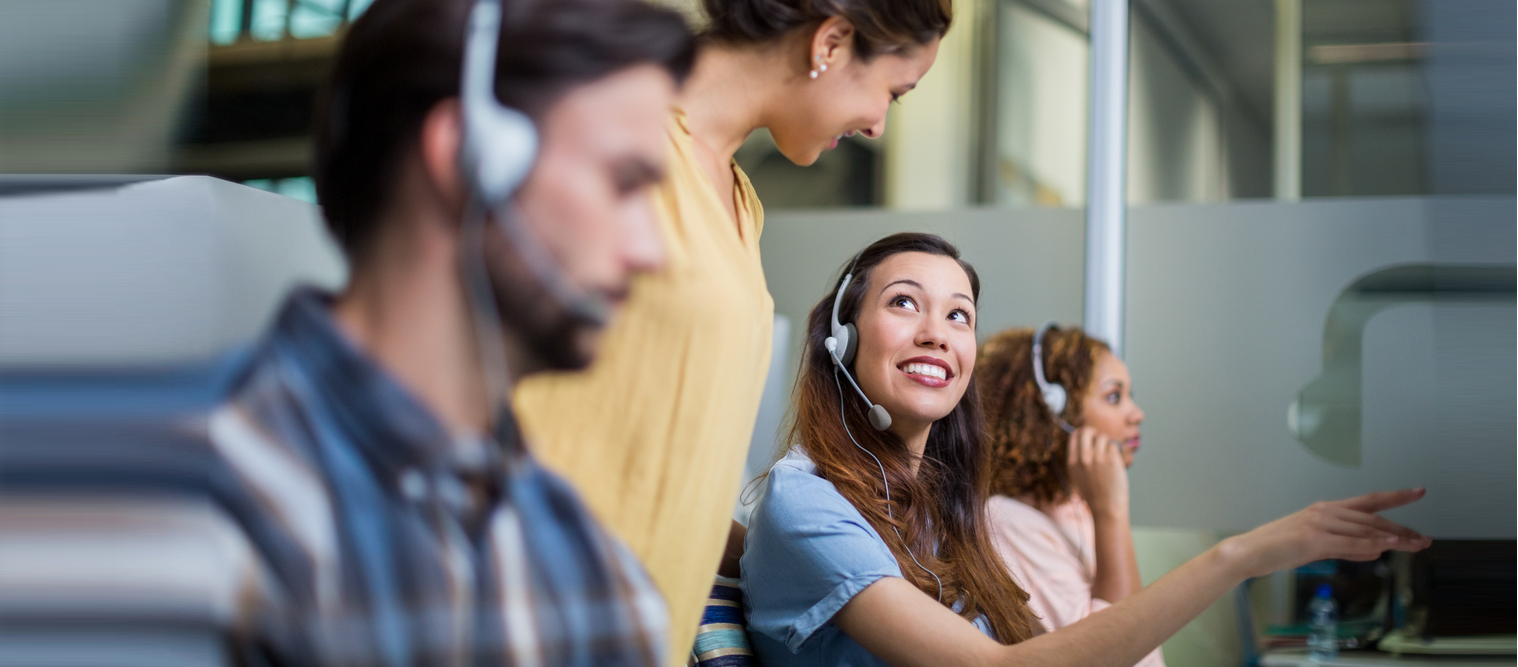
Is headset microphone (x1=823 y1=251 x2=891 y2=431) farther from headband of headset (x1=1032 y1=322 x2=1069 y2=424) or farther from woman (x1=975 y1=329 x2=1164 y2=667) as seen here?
headband of headset (x1=1032 y1=322 x2=1069 y2=424)

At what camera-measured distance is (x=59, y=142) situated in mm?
427

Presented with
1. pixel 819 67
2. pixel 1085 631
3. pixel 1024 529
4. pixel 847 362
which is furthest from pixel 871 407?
pixel 1024 529

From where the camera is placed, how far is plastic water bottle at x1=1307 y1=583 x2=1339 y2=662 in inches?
73.4

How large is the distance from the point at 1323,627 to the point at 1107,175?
941 millimetres

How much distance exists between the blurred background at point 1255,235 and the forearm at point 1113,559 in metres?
0.41

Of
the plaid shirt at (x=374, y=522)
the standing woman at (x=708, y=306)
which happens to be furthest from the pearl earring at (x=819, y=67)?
the plaid shirt at (x=374, y=522)

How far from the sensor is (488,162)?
0.45 meters

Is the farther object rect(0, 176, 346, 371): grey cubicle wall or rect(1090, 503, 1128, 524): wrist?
rect(1090, 503, 1128, 524): wrist

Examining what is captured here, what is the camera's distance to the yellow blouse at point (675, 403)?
495mm

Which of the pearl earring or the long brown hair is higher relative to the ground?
the pearl earring

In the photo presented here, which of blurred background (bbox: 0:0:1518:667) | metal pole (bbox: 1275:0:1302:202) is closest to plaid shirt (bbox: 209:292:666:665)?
blurred background (bbox: 0:0:1518:667)

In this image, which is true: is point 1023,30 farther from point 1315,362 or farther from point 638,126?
point 638,126

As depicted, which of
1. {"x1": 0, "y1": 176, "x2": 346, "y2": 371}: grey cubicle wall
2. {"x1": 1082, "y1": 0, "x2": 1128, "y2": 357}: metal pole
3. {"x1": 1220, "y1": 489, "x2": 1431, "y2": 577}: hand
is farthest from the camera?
Result: {"x1": 1082, "y1": 0, "x2": 1128, "y2": 357}: metal pole

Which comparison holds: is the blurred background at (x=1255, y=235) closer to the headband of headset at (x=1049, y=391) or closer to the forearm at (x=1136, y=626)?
the forearm at (x=1136, y=626)
